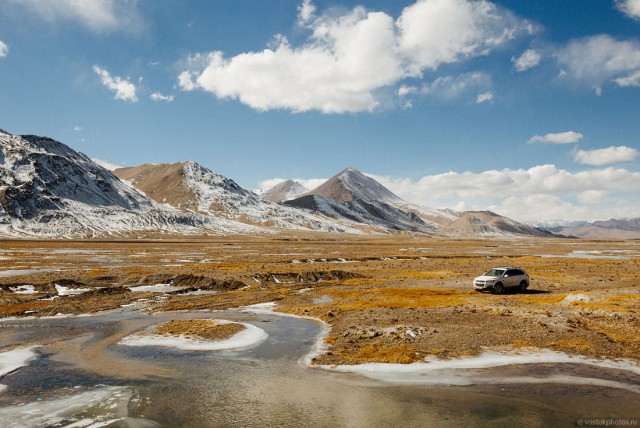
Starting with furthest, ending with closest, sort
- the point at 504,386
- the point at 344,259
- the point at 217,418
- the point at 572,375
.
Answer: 1. the point at 344,259
2. the point at 572,375
3. the point at 504,386
4. the point at 217,418

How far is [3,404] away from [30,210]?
216525 millimetres

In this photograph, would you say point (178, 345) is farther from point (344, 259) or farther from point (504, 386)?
point (344, 259)

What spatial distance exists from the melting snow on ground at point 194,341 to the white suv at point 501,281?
901 inches

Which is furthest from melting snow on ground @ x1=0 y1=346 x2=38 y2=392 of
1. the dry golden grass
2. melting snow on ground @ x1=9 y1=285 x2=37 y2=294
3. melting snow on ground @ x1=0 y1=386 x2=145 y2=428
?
melting snow on ground @ x1=9 y1=285 x2=37 y2=294

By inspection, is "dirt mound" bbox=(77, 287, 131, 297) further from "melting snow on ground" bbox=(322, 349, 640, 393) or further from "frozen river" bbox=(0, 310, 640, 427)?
"melting snow on ground" bbox=(322, 349, 640, 393)

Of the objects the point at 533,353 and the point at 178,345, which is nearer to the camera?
the point at 533,353

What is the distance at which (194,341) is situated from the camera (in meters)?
21.1

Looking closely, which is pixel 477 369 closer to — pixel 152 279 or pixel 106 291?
pixel 106 291

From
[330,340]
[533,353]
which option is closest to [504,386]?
[533,353]

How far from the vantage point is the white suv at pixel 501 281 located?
119ft

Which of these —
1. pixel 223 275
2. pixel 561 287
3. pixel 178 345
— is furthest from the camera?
pixel 223 275

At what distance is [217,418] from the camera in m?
11.7

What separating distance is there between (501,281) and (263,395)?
96.2 ft

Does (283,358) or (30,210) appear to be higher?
(30,210)
